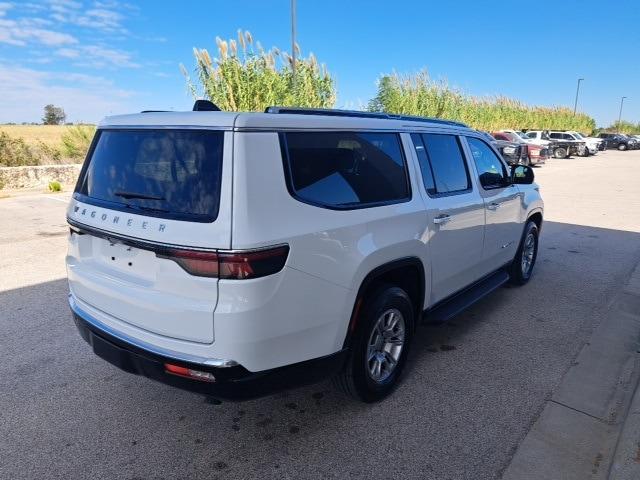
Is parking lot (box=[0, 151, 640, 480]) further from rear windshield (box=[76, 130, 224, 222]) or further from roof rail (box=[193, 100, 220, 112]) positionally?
roof rail (box=[193, 100, 220, 112])

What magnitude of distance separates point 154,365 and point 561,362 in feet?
10.3

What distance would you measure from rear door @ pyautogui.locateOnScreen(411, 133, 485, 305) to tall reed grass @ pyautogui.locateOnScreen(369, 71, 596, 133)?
21.5m

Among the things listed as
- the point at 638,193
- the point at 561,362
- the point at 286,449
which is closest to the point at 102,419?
the point at 286,449

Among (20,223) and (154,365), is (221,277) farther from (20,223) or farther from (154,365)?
(20,223)

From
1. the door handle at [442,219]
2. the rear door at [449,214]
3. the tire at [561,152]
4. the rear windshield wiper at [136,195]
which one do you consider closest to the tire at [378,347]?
the rear door at [449,214]

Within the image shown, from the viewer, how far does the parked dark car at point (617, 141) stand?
50.1 meters

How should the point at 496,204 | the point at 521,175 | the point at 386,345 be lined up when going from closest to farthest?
the point at 386,345 < the point at 496,204 < the point at 521,175

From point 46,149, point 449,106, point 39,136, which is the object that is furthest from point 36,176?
point 449,106

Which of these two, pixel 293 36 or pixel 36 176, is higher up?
pixel 293 36

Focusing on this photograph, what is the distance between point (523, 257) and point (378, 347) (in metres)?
3.20

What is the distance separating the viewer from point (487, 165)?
4422 mm

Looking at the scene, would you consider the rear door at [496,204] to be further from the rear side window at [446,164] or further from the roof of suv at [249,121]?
the roof of suv at [249,121]

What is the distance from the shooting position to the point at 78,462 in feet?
8.21

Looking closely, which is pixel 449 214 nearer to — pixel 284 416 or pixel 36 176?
pixel 284 416
